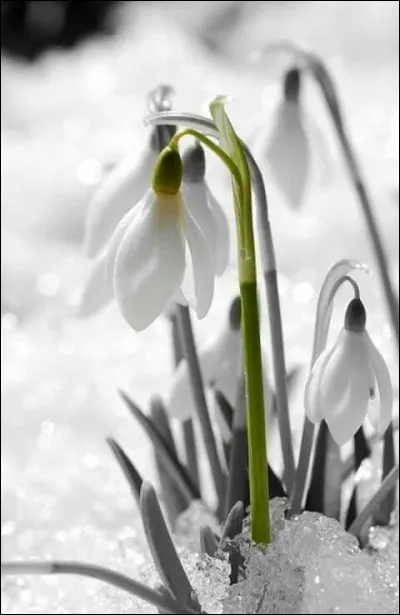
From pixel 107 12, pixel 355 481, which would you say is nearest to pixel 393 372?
pixel 355 481

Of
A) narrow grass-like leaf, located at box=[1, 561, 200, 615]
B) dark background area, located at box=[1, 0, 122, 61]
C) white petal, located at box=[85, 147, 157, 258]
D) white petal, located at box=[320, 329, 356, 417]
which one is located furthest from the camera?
dark background area, located at box=[1, 0, 122, 61]

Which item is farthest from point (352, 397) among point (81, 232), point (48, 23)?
point (48, 23)

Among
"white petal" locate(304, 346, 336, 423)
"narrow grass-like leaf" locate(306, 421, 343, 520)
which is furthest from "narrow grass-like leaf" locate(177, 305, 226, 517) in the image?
"white petal" locate(304, 346, 336, 423)

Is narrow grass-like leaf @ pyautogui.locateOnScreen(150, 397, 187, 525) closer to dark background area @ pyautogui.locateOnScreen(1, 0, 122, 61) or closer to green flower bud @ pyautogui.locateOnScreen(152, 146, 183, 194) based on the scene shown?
green flower bud @ pyautogui.locateOnScreen(152, 146, 183, 194)

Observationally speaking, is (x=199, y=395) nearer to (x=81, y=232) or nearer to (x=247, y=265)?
(x=247, y=265)

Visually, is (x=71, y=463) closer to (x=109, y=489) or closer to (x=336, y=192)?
(x=109, y=489)
